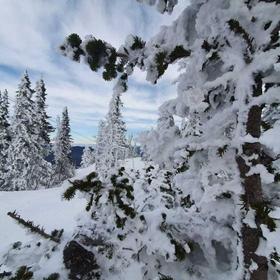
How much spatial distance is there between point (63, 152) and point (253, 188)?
1893 inches

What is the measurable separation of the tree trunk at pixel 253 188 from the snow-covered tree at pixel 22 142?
3513 cm

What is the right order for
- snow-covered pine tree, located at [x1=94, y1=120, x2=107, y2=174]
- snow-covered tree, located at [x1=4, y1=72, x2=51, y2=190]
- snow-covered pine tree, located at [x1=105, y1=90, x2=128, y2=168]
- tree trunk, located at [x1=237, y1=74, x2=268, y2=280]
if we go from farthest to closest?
snow-covered pine tree, located at [x1=94, y1=120, x2=107, y2=174]
snow-covered pine tree, located at [x1=105, y1=90, x2=128, y2=168]
snow-covered tree, located at [x1=4, y1=72, x2=51, y2=190]
tree trunk, located at [x1=237, y1=74, x2=268, y2=280]

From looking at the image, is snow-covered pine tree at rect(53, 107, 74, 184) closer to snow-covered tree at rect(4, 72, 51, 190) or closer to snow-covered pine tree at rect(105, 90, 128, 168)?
snow-covered pine tree at rect(105, 90, 128, 168)

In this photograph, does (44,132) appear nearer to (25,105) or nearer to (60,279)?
(25,105)

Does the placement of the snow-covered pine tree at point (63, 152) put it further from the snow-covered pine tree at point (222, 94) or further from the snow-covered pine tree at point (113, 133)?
the snow-covered pine tree at point (222, 94)

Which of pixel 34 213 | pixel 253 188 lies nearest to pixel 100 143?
pixel 34 213

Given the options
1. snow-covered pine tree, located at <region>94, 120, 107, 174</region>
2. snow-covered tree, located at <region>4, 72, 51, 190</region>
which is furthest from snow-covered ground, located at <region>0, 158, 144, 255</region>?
snow-covered pine tree, located at <region>94, 120, 107, 174</region>

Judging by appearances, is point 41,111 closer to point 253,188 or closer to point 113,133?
point 113,133

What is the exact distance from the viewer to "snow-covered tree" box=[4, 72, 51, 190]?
114 ft

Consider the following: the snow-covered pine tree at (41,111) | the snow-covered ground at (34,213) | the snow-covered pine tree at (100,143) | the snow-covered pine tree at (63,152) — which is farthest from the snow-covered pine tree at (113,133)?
the snow-covered ground at (34,213)

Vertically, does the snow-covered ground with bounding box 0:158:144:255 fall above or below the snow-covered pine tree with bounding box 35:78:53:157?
below

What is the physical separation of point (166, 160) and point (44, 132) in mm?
38909

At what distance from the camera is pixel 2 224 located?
1260cm

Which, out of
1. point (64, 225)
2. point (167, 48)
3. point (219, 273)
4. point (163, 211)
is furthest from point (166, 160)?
point (64, 225)
